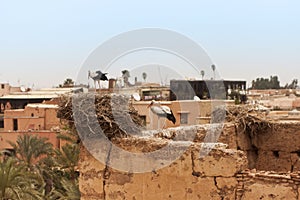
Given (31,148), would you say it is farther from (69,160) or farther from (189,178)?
(189,178)

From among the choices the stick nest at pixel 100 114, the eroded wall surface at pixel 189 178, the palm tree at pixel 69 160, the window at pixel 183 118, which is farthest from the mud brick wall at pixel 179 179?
the palm tree at pixel 69 160

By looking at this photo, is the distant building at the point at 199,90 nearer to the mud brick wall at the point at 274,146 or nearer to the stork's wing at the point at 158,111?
the mud brick wall at the point at 274,146

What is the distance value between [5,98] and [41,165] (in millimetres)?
17676

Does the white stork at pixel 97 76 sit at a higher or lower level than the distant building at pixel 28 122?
higher

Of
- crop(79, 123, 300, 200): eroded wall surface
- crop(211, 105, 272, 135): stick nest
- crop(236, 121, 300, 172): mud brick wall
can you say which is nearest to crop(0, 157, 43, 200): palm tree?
crop(211, 105, 272, 135): stick nest

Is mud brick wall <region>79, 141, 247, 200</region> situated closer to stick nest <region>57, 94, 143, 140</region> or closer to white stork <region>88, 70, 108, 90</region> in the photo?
stick nest <region>57, 94, 143, 140</region>

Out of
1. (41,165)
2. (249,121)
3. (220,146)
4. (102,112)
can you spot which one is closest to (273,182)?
(220,146)

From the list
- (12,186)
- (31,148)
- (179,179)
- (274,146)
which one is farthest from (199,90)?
(179,179)

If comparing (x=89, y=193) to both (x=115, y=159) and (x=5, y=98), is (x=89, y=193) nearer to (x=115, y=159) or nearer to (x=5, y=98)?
(x=115, y=159)

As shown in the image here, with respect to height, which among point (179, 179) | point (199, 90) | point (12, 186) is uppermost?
point (199, 90)

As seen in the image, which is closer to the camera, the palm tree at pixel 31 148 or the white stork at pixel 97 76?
the white stork at pixel 97 76

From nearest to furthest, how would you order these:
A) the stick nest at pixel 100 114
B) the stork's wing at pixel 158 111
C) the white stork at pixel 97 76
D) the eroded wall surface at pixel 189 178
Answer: the eroded wall surface at pixel 189 178 < the stick nest at pixel 100 114 < the white stork at pixel 97 76 < the stork's wing at pixel 158 111

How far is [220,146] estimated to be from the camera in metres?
5.11

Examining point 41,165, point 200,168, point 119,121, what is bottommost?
point 41,165
